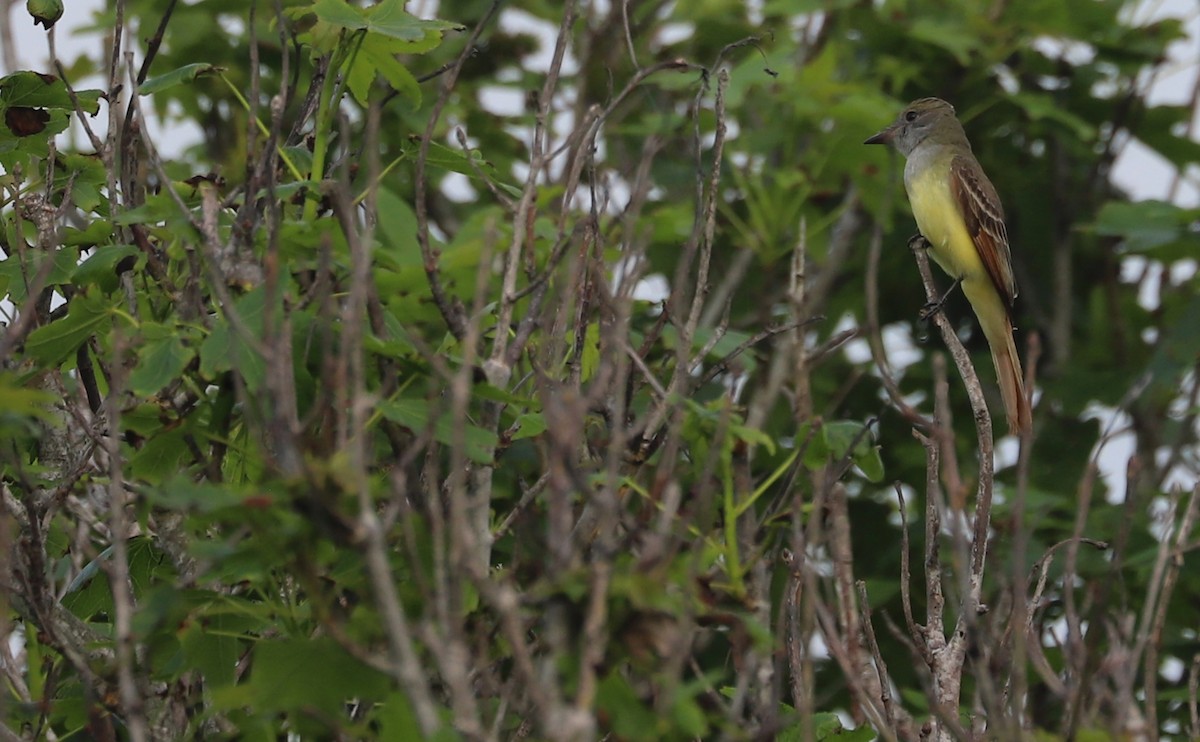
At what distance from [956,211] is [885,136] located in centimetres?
55

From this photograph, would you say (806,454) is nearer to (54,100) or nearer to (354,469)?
(354,469)

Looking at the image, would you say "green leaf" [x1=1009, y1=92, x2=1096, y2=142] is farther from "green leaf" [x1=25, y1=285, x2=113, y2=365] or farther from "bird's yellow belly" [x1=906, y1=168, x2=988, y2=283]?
"green leaf" [x1=25, y1=285, x2=113, y2=365]

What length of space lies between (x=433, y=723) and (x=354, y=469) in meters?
0.48

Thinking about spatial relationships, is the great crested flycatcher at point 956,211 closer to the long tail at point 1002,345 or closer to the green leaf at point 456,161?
the long tail at point 1002,345

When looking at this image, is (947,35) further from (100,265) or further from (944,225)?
(100,265)

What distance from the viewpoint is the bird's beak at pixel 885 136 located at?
7.93 metres

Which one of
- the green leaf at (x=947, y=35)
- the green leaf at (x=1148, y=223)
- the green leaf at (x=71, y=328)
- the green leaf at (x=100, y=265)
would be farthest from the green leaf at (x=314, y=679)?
the green leaf at (x=947, y=35)

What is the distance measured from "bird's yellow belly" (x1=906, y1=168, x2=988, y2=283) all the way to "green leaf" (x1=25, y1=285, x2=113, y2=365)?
5.11 meters

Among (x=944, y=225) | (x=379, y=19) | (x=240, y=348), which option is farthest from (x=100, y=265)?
(x=944, y=225)

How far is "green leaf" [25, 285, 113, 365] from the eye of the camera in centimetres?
384

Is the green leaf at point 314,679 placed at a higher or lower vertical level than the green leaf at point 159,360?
lower

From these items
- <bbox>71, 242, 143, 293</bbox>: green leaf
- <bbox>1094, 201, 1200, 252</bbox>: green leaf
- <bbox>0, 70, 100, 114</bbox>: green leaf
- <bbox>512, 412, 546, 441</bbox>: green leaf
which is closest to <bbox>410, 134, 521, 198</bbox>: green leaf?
<bbox>512, 412, 546, 441</bbox>: green leaf

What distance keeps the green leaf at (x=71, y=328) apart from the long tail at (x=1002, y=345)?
473cm

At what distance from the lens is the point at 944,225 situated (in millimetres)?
8000
